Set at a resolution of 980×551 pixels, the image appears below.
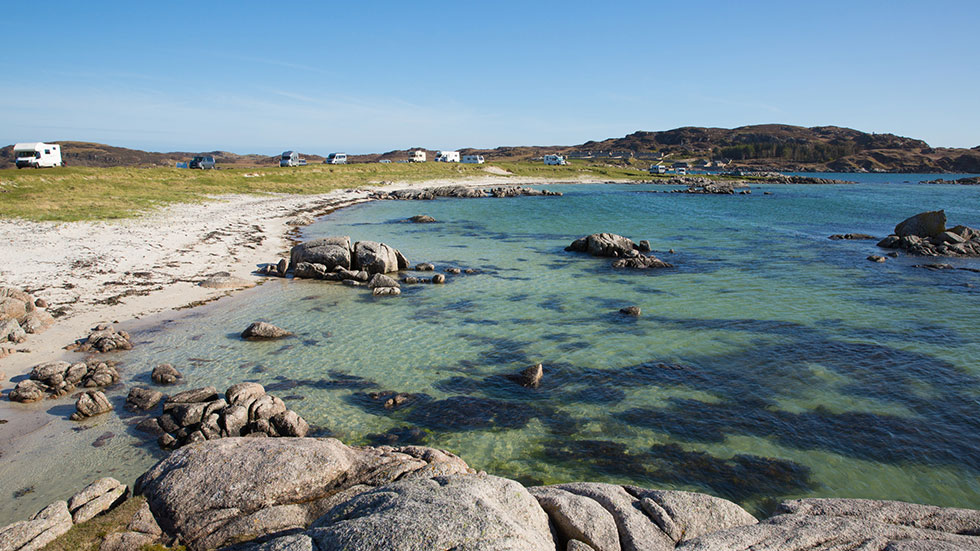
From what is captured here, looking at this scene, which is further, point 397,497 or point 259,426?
point 259,426

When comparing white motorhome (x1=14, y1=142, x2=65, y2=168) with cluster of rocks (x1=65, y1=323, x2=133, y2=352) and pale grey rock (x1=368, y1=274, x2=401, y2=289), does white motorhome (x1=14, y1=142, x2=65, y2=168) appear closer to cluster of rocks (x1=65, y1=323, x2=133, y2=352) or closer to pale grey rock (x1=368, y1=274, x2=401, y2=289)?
pale grey rock (x1=368, y1=274, x2=401, y2=289)

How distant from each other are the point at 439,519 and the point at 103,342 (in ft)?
51.2

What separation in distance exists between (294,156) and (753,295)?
304 feet

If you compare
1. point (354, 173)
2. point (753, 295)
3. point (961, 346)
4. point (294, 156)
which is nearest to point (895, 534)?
point (961, 346)

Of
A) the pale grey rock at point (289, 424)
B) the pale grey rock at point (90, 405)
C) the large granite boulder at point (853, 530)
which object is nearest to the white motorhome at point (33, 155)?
the pale grey rock at point (90, 405)

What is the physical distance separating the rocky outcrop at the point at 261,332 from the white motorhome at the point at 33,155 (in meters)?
62.7

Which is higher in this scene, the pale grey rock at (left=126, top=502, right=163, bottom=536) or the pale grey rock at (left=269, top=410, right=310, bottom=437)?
the pale grey rock at (left=126, top=502, right=163, bottom=536)

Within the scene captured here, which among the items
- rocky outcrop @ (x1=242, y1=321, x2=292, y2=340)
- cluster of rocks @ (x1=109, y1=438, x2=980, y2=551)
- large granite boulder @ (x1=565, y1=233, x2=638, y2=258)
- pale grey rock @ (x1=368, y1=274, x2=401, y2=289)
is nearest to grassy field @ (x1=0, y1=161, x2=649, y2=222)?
pale grey rock @ (x1=368, y1=274, x2=401, y2=289)

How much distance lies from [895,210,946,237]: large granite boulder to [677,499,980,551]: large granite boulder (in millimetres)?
42244

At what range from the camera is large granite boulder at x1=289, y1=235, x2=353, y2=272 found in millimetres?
27891

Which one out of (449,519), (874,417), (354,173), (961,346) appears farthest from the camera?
(354,173)

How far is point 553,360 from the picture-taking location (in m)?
16.8

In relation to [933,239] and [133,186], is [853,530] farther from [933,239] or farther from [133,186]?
[133,186]

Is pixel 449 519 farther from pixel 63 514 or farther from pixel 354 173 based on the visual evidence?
pixel 354 173
